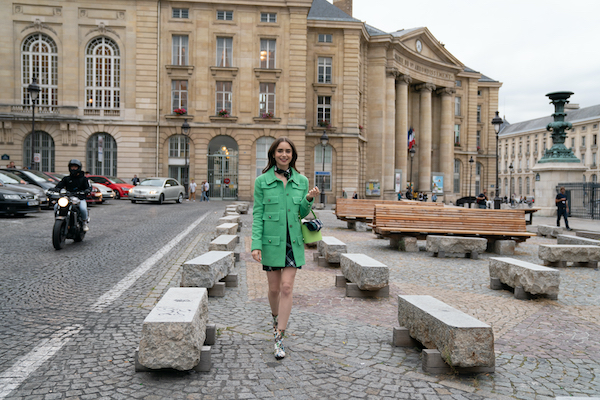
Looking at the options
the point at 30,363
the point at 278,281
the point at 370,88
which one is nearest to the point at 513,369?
the point at 278,281

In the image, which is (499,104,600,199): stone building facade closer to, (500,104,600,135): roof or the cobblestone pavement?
(500,104,600,135): roof

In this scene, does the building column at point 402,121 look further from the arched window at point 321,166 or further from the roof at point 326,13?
the arched window at point 321,166

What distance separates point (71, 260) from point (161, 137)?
103ft

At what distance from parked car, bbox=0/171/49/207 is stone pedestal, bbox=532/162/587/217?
76.2 ft

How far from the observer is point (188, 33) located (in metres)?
39.4

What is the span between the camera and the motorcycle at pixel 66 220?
10.2 m

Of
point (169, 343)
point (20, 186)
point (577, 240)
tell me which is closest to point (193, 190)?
point (20, 186)

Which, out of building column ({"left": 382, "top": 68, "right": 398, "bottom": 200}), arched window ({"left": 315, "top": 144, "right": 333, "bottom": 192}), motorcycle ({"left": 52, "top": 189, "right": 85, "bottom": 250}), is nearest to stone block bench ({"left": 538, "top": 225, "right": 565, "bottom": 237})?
motorcycle ({"left": 52, "top": 189, "right": 85, "bottom": 250})

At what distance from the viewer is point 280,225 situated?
4555mm

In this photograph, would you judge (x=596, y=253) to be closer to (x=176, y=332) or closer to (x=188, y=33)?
(x=176, y=332)

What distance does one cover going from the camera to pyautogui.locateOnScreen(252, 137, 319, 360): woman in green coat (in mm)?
4520

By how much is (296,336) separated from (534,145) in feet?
366

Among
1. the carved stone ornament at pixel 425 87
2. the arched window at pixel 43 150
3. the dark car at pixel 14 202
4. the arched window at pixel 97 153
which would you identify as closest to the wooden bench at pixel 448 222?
the dark car at pixel 14 202

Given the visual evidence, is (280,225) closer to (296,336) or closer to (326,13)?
(296,336)
